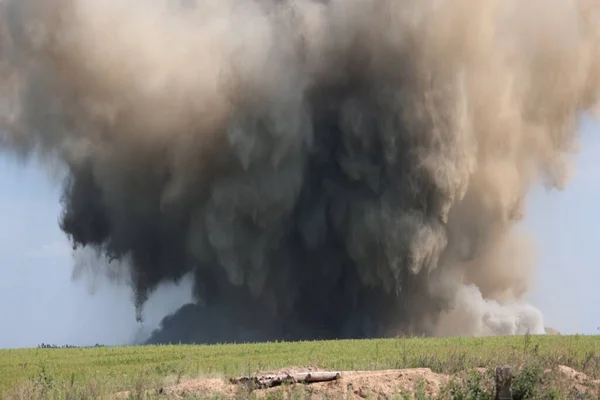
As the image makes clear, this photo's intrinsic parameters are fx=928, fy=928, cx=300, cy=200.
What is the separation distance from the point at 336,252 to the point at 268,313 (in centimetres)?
620

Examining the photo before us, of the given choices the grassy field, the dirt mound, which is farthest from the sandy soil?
the grassy field

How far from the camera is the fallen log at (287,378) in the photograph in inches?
829

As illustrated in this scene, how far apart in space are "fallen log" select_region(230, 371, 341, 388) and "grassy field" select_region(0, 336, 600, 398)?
209cm

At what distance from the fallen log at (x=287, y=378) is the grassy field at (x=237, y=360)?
82.1 inches

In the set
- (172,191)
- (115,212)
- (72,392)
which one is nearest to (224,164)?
(172,191)

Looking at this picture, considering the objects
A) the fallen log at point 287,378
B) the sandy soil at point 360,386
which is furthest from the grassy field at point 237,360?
the fallen log at point 287,378

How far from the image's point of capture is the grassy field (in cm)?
2266

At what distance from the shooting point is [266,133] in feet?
189

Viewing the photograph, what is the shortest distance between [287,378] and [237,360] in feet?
32.5

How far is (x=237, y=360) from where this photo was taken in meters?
31.0

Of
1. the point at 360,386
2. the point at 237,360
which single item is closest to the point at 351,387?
the point at 360,386

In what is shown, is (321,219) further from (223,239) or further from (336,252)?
(223,239)

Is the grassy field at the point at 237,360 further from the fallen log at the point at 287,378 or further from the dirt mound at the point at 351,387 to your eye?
the fallen log at the point at 287,378

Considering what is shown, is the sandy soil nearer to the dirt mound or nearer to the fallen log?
the dirt mound
